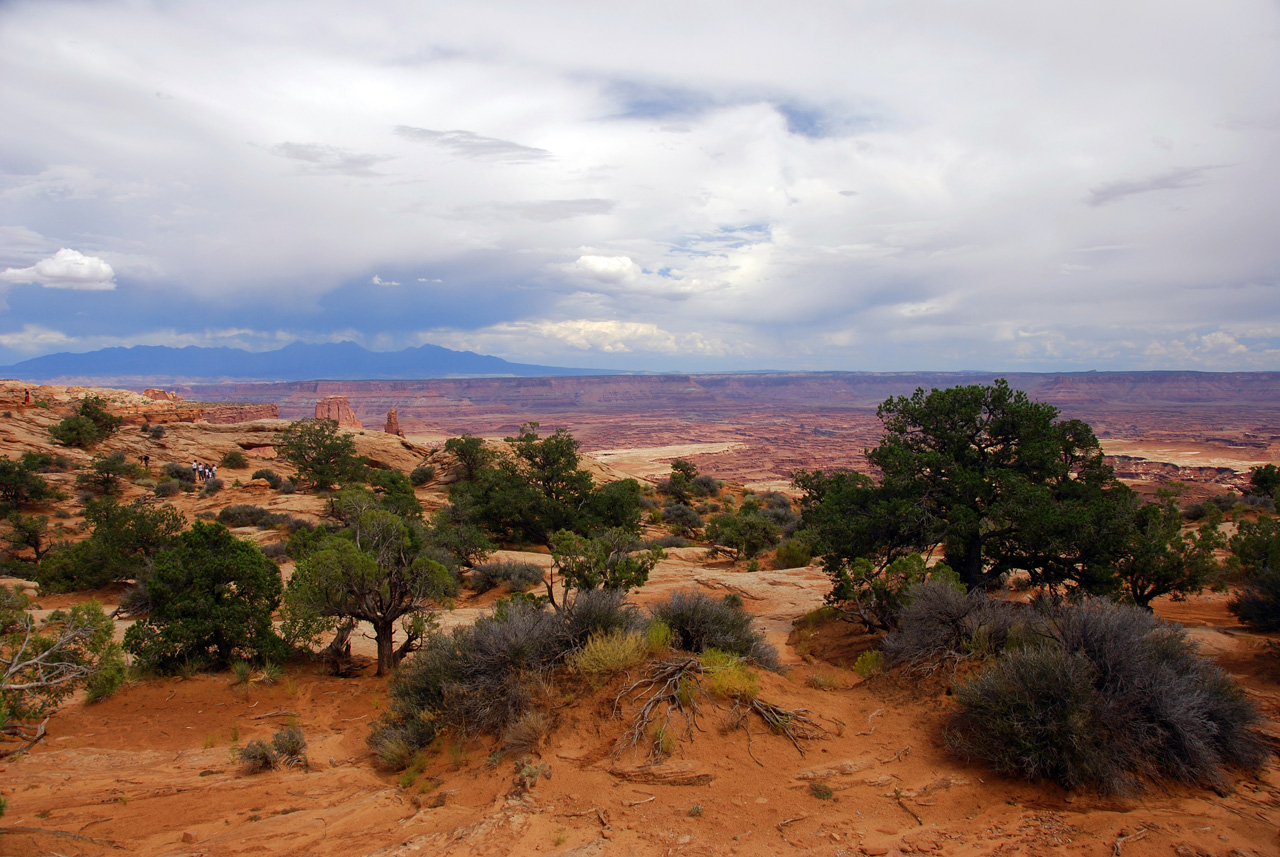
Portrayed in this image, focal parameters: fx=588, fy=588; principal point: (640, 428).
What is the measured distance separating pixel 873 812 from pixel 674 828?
1.89 metres

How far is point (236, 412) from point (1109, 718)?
81.3 metres

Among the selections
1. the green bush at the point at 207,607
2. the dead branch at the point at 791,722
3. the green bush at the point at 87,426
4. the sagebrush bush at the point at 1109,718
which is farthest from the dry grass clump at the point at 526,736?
the green bush at the point at 87,426

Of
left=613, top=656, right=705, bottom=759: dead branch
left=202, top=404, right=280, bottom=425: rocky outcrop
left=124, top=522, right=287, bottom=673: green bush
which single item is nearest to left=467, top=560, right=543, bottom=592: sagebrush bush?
left=124, top=522, right=287, bottom=673: green bush

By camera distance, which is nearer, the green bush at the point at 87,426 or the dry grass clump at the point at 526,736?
the dry grass clump at the point at 526,736

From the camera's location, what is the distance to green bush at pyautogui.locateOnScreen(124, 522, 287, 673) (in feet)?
33.3

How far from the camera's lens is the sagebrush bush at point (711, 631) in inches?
332

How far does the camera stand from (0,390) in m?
36.8

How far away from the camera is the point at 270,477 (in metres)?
31.8

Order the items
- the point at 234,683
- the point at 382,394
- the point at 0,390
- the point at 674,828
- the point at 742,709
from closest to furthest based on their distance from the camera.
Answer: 1. the point at 674,828
2. the point at 742,709
3. the point at 234,683
4. the point at 0,390
5. the point at 382,394

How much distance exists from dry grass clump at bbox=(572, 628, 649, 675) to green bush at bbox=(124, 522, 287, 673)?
269 inches

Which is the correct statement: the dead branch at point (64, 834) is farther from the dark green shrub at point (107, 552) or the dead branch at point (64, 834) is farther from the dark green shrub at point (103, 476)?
the dark green shrub at point (103, 476)

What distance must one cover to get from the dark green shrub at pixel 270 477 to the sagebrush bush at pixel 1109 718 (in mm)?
32934

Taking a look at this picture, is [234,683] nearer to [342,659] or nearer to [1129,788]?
[342,659]

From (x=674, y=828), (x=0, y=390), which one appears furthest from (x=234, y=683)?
(x=0, y=390)
